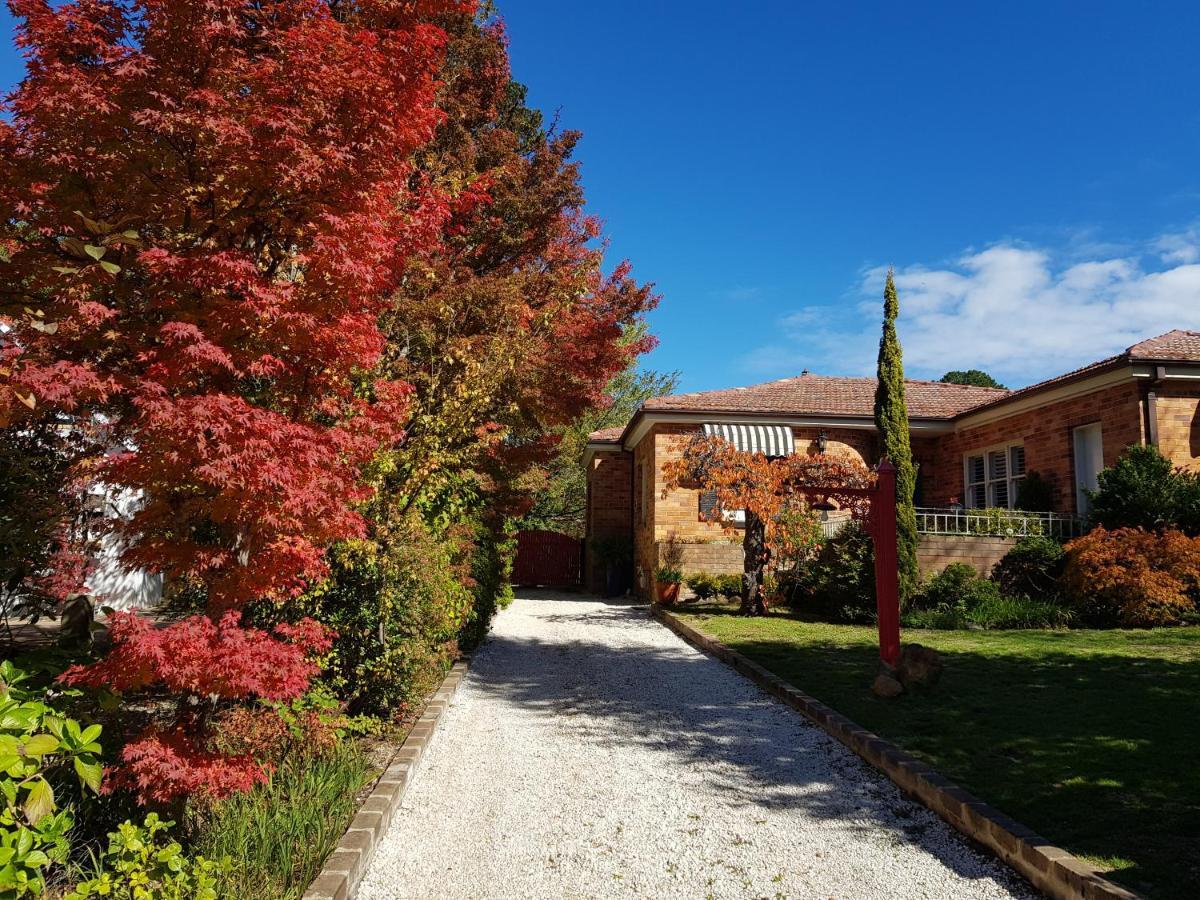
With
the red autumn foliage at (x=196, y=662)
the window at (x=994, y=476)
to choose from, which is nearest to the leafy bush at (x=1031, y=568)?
the window at (x=994, y=476)

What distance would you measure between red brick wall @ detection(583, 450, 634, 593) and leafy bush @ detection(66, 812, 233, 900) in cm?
2162

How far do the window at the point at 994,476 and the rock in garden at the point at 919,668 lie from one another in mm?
11164

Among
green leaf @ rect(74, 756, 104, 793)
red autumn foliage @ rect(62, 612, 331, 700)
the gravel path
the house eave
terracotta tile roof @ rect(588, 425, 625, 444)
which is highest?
terracotta tile roof @ rect(588, 425, 625, 444)

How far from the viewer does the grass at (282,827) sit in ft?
12.5

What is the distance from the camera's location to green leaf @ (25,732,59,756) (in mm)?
3078

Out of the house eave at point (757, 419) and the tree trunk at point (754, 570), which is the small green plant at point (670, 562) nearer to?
the tree trunk at point (754, 570)

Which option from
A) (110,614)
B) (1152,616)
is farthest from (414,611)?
(1152,616)

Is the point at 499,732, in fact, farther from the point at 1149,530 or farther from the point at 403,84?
the point at 1149,530

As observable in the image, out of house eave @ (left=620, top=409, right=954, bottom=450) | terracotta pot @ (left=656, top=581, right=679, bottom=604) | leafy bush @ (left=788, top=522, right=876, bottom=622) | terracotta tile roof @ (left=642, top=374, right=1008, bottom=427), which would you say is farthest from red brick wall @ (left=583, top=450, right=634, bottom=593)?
leafy bush @ (left=788, top=522, right=876, bottom=622)

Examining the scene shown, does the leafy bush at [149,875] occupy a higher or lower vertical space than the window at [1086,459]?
lower

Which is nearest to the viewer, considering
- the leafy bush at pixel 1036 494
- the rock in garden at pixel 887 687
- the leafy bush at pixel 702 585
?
the rock in garden at pixel 887 687

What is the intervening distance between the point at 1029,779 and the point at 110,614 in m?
5.90

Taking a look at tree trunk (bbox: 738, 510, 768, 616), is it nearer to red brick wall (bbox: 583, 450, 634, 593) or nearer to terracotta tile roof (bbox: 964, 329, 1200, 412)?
terracotta tile roof (bbox: 964, 329, 1200, 412)

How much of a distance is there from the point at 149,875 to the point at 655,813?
2999 mm
